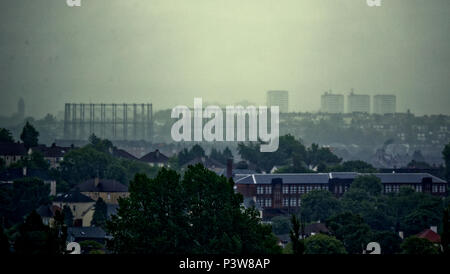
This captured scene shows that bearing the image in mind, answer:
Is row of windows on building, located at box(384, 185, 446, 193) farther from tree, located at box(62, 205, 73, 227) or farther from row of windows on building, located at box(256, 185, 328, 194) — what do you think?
tree, located at box(62, 205, 73, 227)

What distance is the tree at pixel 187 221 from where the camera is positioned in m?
47.4

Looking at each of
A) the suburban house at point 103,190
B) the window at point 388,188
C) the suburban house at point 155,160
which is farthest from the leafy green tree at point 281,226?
the suburban house at point 155,160

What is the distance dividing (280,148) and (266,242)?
10750 centimetres

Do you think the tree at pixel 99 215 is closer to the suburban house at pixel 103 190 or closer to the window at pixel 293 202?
the suburban house at pixel 103 190

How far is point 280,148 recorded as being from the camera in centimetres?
15488

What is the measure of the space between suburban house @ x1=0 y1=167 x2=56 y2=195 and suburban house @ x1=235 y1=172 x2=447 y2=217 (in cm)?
1442

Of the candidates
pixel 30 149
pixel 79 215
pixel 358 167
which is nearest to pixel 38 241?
pixel 79 215

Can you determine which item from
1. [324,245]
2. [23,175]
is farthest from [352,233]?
[23,175]

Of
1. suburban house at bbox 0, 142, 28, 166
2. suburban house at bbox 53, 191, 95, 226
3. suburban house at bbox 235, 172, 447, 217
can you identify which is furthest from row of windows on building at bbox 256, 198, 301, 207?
suburban house at bbox 0, 142, 28, 166

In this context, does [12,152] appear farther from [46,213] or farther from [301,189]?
[46,213]

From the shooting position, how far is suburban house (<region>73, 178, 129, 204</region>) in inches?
3833

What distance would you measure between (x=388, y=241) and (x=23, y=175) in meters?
51.0

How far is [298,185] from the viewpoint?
365 ft
